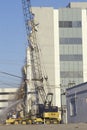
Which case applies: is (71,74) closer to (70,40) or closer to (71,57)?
(71,57)

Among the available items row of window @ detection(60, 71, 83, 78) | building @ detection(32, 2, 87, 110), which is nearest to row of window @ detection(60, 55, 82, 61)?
building @ detection(32, 2, 87, 110)

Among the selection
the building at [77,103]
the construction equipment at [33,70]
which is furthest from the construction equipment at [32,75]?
the building at [77,103]

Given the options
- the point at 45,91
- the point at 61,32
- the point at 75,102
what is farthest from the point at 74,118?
A: the point at 61,32

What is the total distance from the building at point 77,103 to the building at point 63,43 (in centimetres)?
5219

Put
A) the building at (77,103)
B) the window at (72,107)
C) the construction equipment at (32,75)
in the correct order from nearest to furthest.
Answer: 1. the building at (77,103)
2. the window at (72,107)
3. the construction equipment at (32,75)

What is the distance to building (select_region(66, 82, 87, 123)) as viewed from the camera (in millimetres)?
73963

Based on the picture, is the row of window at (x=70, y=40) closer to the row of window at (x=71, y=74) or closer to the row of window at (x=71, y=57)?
the row of window at (x=71, y=57)

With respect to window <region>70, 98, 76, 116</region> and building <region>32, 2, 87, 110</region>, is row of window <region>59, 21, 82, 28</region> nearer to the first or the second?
building <region>32, 2, 87, 110</region>

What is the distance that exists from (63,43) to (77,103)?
210 feet

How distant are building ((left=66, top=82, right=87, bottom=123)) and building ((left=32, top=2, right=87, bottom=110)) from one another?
52193 mm

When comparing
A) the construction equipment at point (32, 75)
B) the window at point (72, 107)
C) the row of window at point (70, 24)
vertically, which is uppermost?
the row of window at point (70, 24)

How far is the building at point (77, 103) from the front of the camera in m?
74.0

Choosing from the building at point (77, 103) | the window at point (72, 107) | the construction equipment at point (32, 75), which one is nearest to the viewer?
the building at point (77, 103)

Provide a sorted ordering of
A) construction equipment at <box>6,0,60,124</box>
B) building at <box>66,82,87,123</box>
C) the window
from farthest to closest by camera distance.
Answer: construction equipment at <box>6,0,60,124</box>, the window, building at <box>66,82,87,123</box>
